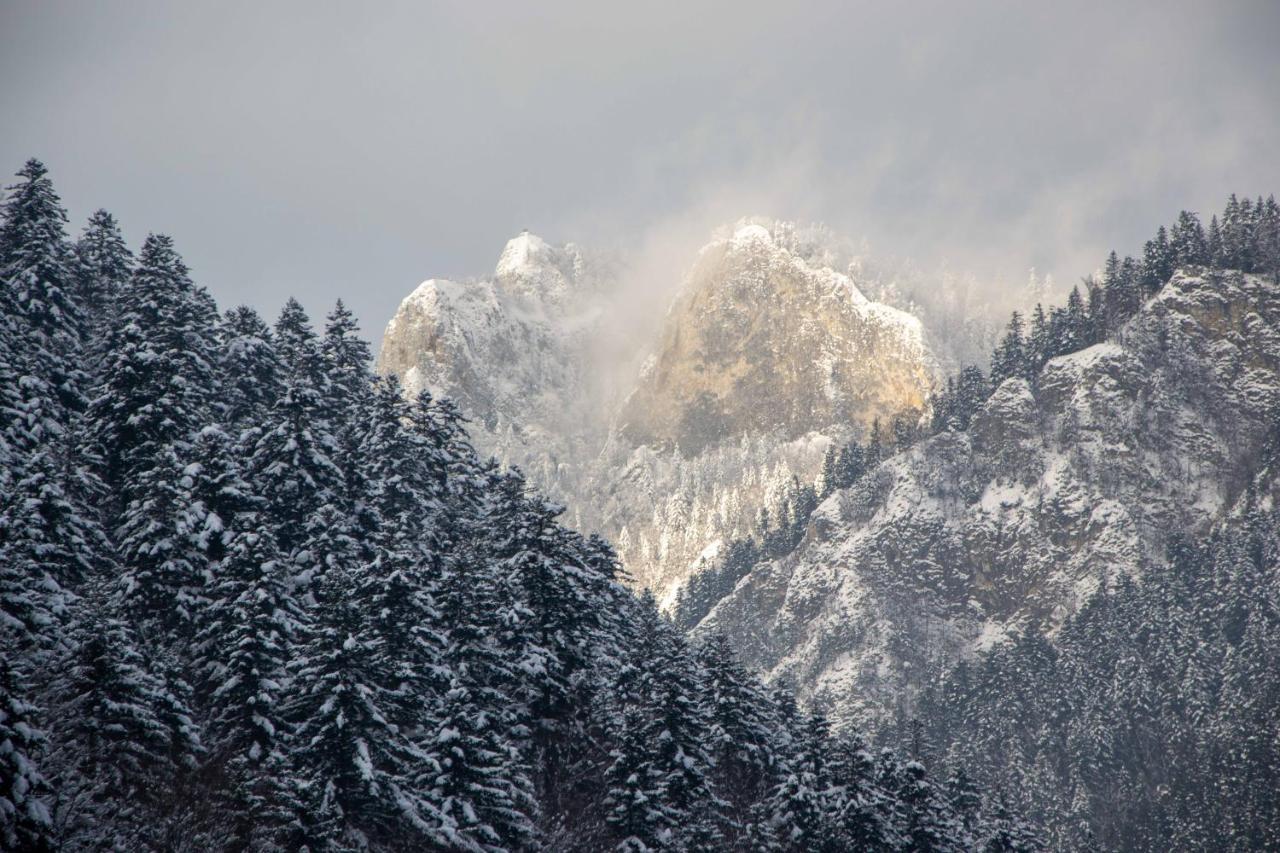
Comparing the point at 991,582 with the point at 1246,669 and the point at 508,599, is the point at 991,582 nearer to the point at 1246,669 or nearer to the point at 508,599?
the point at 1246,669

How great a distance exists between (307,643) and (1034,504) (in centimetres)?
15624

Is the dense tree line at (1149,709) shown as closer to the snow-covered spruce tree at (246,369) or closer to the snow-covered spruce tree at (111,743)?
the snow-covered spruce tree at (246,369)

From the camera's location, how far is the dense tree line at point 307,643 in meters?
40.6

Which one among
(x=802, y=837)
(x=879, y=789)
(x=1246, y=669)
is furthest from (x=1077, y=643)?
(x=802, y=837)

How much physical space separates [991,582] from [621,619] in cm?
12310

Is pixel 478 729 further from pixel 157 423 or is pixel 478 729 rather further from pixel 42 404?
pixel 42 404

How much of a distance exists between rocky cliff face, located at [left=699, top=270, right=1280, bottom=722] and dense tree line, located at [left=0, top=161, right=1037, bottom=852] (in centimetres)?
9960

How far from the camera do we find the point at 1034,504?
180m

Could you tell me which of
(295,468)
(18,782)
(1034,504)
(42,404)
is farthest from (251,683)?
(1034,504)

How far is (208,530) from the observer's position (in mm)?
49594

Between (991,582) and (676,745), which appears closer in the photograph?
(676,745)

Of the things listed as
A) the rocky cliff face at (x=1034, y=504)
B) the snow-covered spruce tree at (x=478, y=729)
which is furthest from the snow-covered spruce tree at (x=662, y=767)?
the rocky cliff face at (x=1034, y=504)

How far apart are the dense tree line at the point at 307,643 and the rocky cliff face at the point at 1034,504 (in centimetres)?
9960

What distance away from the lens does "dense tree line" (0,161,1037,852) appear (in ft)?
133
